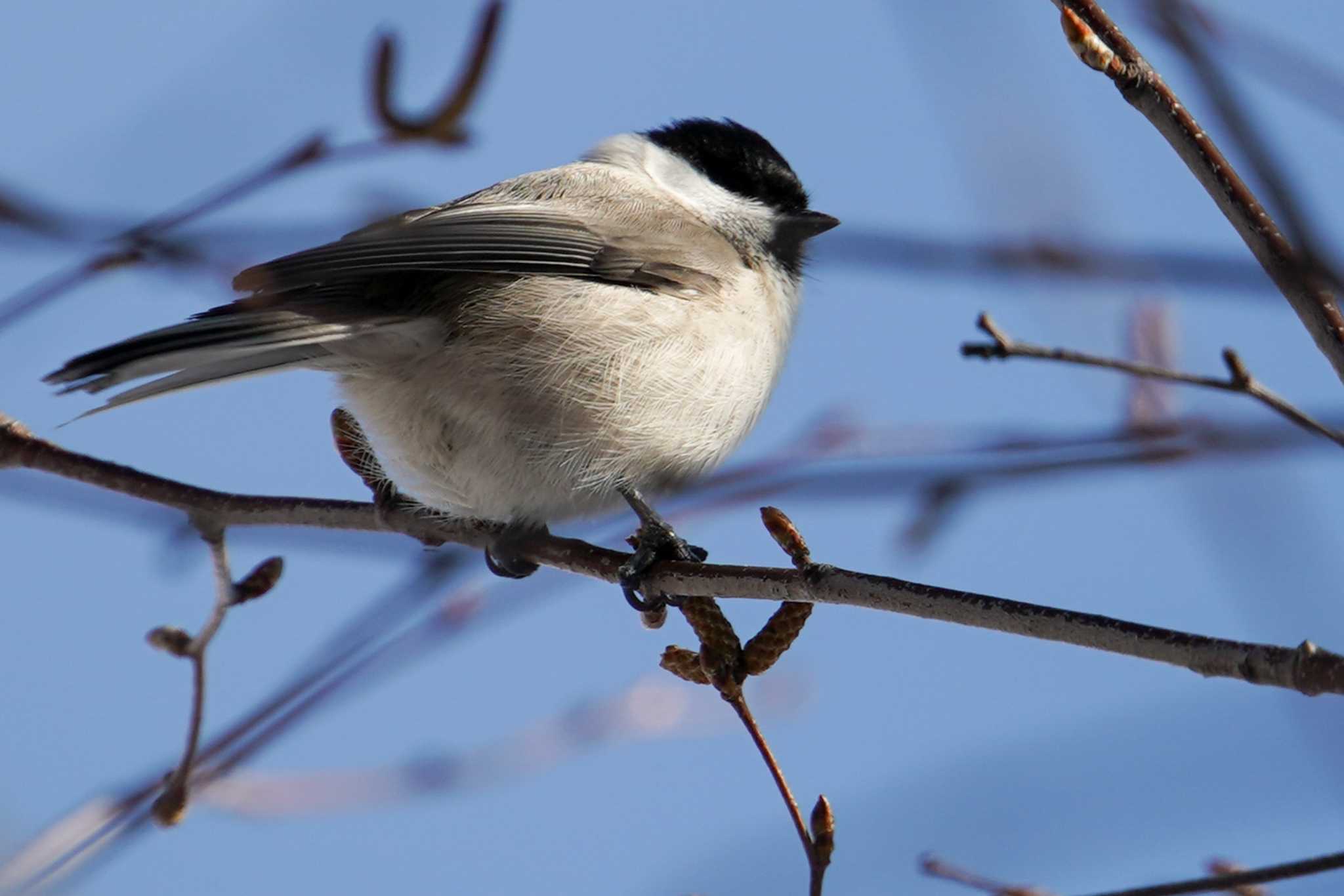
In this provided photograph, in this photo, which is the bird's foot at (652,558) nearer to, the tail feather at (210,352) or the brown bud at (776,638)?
the brown bud at (776,638)

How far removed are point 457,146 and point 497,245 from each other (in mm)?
821

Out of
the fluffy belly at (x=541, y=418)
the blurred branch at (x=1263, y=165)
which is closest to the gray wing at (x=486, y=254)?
the fluffy belly at (x=541, y=418)

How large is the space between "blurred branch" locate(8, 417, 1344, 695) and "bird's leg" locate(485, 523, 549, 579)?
1.4 inches

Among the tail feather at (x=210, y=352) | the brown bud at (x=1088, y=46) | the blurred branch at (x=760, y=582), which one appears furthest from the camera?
the tail feather at (x=210, y=352)

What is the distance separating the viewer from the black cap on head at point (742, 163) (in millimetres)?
3395

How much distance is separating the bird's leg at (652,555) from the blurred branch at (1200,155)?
1.09 m

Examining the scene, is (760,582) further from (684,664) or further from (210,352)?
(210,352)

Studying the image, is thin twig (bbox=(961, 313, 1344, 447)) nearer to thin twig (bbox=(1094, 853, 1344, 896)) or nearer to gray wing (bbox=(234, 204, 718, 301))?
thin twig (bbox=(1094, 853, 1344, 896))

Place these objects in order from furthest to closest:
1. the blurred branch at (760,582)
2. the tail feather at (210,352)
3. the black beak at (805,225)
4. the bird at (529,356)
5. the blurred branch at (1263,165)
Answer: the black beak at (805,225)
the bird at (529,356)
the tail feather at (210,352)
the blurred branch at (760,582)
the blurred branch at (1263,165)

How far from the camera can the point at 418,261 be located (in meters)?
2.50

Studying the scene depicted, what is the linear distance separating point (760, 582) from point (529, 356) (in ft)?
3.11

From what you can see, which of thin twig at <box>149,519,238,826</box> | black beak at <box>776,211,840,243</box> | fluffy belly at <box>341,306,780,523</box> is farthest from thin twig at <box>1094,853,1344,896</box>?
black beak at <box>776,211,840,243</box>

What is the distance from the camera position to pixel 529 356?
260 cm

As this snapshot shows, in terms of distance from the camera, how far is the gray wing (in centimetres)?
238
